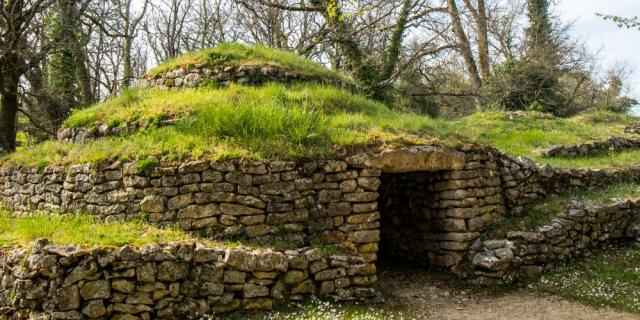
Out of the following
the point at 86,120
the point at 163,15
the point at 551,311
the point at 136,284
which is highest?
the point at 163,15

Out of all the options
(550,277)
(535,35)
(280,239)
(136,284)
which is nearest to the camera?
(136,284)

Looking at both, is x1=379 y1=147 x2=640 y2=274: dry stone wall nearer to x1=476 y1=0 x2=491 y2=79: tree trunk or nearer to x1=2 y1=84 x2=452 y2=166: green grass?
x1=2 y1=84 x2=452 y2=166: green grass

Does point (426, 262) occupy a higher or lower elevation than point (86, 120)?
lower

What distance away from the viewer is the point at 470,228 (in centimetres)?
693

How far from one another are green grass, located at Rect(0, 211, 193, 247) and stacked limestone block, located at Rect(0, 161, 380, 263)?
0.17 m

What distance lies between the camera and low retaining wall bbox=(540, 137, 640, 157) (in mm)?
10953

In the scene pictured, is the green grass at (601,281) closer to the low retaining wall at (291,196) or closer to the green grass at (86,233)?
the low retaining wall at (291,196)

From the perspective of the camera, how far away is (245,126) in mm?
6430

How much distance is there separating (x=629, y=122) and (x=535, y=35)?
18.8ft

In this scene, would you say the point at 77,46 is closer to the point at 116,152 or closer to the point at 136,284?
the point at 116,152

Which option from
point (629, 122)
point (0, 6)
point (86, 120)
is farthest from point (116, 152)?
point (629, 122)

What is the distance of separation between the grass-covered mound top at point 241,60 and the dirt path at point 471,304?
13.9 ft

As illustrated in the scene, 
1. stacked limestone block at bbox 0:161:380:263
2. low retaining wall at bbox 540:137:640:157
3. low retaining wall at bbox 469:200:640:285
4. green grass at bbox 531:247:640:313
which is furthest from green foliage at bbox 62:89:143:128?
low retaining wall at bbox 540:137:640:157

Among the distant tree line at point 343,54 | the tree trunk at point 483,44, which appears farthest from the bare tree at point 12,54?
the tree trunk at point 483,44
